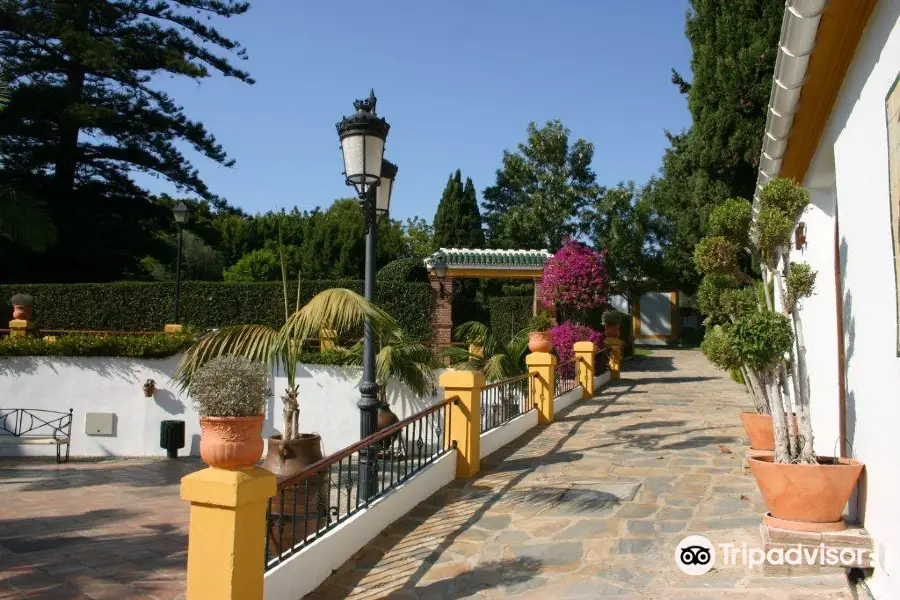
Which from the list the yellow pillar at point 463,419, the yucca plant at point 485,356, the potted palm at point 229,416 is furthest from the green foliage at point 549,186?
the potted palm at point 229,416

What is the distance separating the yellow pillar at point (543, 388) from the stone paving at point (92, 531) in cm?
514

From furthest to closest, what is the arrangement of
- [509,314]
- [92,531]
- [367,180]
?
[509,314]
[92,531]
[367,180]

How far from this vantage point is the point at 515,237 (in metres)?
29.2

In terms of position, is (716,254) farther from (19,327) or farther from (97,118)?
(97,118)

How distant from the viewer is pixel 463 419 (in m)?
7.32

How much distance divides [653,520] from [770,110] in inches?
127

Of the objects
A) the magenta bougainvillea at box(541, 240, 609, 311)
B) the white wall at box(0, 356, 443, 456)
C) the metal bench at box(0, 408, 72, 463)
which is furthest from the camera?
the magenta bougainvillea at box(541, 240, 609, 311)

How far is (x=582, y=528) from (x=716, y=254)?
2305mm

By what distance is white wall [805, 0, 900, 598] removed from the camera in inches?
140

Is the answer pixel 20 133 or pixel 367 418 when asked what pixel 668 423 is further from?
pixel 20 133

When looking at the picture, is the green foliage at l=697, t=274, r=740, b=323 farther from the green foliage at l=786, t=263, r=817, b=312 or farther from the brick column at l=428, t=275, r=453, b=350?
the brick column at l=428, t=275, r=453, b=350

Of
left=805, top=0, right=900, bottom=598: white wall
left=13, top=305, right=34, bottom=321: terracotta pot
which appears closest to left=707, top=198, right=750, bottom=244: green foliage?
left=805, top=0, right=900, bottom=598: white wall

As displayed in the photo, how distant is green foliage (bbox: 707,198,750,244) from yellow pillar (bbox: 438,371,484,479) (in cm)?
313

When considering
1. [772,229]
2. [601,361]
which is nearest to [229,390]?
[772,229]
